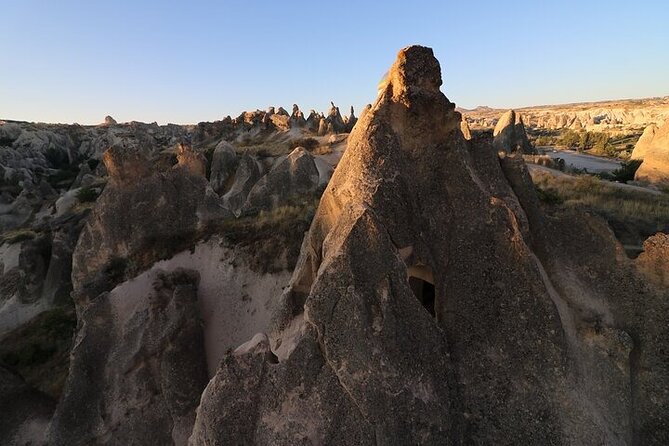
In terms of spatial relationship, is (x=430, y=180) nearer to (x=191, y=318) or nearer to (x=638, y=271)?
(x=638, y=271)

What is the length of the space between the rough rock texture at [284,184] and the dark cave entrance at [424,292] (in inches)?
507

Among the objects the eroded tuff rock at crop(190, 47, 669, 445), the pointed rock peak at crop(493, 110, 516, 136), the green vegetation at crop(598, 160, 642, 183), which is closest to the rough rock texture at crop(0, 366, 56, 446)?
the eroded tuff rock at crop(190, 47, 669, 445)

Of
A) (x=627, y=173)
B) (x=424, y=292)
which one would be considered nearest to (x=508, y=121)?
(x=627, y=173)

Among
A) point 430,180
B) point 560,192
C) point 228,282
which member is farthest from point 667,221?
point 228,282

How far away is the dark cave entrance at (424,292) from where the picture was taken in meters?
6.25

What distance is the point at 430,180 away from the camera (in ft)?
19.0

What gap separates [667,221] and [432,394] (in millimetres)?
11511

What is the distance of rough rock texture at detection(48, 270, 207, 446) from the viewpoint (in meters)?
7.52

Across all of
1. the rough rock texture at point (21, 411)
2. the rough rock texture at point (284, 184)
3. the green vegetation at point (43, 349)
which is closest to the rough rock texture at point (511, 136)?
the rough rock texture at point (284, 184)

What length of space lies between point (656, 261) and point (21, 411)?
11801 mm

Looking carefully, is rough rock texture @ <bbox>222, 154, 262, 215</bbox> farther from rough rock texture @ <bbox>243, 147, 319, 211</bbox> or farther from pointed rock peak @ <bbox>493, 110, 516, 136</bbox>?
pointed rock peak @ <bbox>493, 110, 516, 136</bbox>

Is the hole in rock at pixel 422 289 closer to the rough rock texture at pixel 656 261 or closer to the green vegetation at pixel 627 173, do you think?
the rough rock texture at pixel 656 261

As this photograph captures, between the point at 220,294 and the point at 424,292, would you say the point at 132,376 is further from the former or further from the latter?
the point at 424,292

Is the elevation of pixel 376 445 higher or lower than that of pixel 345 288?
lower
